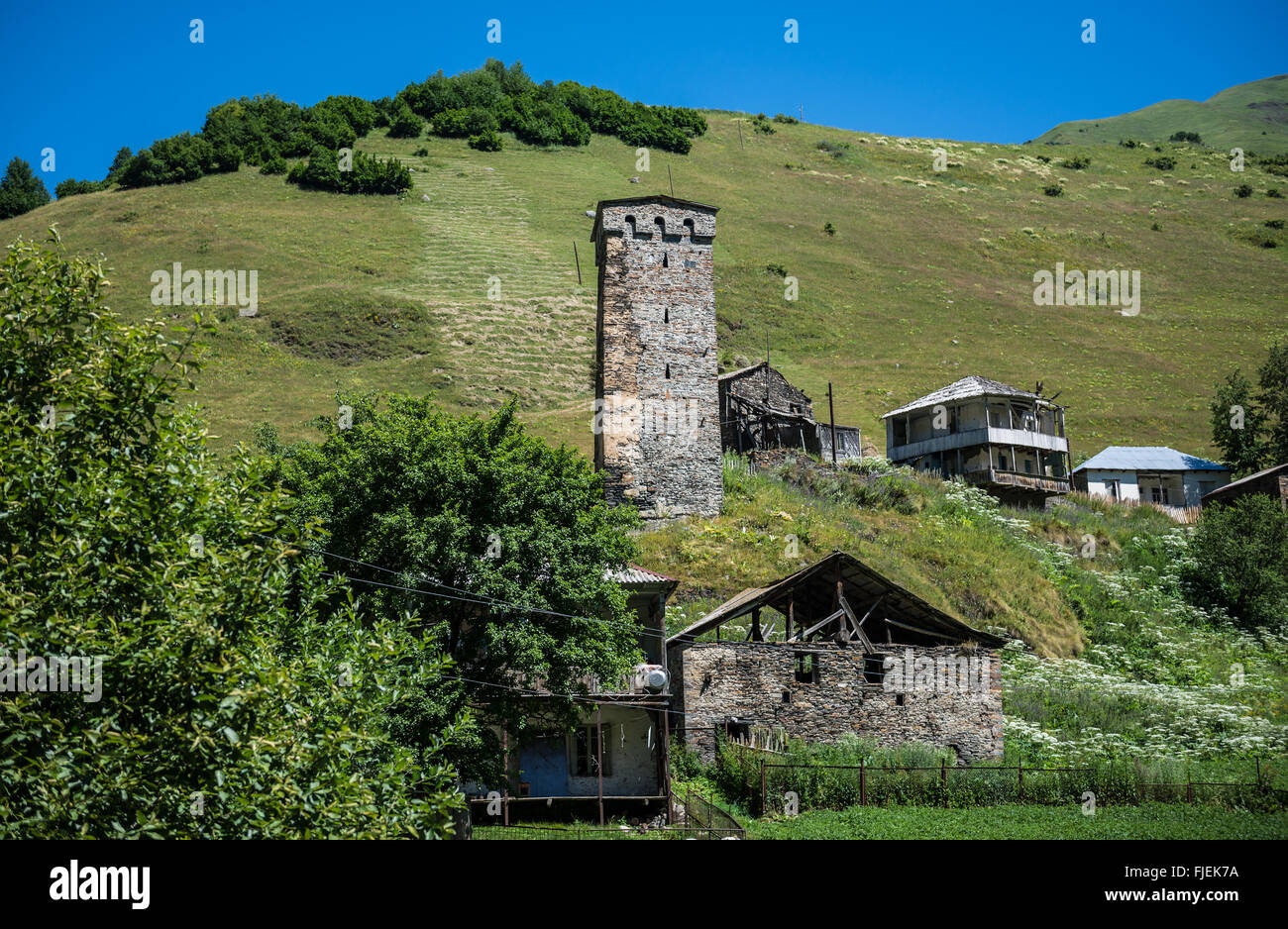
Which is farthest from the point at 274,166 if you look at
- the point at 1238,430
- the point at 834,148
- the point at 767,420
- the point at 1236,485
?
the point at 1236,485

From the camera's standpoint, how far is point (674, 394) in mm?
42969

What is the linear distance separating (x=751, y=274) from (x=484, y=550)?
76.0 metres

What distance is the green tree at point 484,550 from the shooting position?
890 inches

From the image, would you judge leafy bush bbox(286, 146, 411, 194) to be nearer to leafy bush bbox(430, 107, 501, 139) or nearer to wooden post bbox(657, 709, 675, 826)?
leafy bush bbox(430, 107, 501, 139)

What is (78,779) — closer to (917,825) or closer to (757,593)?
(917,825)

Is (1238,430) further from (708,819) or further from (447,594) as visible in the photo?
(447,594)

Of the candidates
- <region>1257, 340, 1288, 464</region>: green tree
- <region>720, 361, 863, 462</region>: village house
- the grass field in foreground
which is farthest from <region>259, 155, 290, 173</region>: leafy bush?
the grass field in foreground

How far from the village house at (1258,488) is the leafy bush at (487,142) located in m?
90.1

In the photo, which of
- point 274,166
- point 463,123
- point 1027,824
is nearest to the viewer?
point 1027,824

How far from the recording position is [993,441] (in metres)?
51.4

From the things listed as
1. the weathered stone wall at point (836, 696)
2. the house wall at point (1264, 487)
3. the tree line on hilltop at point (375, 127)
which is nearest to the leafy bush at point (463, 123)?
the tree line on hilltop at point (375, 127)

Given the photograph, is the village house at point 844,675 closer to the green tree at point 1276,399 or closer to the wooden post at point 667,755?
the wooden post at point 667,755

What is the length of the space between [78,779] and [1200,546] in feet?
136

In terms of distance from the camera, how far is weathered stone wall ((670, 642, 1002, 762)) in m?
26.0
